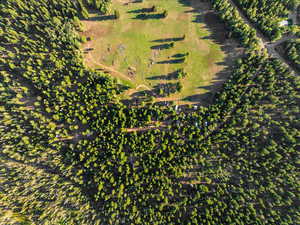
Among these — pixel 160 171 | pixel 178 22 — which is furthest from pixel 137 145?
pixel 178 22

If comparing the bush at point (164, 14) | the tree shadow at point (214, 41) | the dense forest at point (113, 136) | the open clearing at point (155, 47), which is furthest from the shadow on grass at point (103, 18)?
the tree shadow at point (214, 41)

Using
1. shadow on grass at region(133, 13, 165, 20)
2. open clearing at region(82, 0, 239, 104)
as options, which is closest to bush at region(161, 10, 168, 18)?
shadow on grass at region(133, 13, 165, 20)

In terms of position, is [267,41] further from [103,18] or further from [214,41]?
[103,18]

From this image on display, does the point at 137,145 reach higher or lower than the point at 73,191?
higher

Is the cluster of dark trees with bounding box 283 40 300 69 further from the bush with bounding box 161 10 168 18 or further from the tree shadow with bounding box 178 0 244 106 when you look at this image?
the bush with bounding box 161 10 168 18

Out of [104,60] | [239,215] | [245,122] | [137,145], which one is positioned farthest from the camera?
[104,60]

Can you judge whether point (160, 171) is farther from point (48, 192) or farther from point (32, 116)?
point (32, 116)

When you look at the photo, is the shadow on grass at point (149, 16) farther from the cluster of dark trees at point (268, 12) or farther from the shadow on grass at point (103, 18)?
the cluster of dark trees at point (268, 12)
